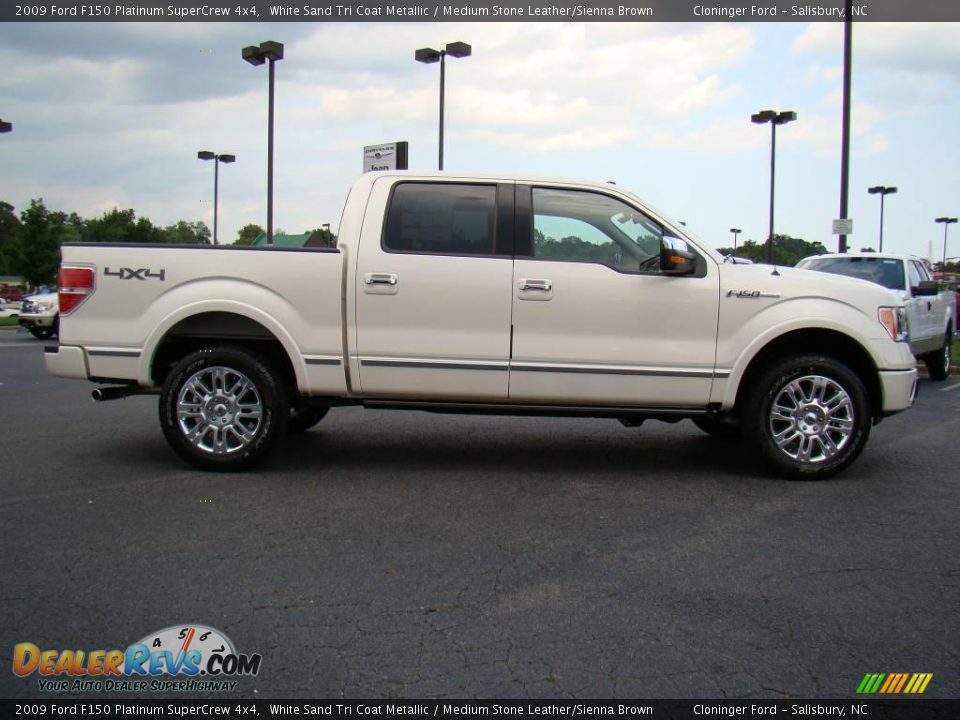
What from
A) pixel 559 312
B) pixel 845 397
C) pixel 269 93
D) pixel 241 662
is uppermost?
pixel 269 93

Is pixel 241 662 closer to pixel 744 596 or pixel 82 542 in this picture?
pixel 82 542

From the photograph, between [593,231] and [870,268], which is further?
[870,268]

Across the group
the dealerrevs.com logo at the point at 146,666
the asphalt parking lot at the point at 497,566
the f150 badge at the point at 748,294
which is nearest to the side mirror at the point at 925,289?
the asphalt parking lot at the point at 497,566

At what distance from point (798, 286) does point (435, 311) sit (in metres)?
2.54

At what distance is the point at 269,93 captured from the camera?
883 inches

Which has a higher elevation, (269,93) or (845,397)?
(269,93)

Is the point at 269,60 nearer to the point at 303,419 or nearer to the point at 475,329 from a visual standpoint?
the point at 303,419

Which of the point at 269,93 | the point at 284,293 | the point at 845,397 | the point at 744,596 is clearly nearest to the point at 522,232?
the point at 284,293

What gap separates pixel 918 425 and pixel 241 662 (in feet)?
25.1

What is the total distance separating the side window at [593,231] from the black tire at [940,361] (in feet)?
29.8

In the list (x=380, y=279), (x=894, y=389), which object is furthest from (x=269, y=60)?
(x=894, y=389)

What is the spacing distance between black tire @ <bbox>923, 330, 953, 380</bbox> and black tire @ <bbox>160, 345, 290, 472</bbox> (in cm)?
1106

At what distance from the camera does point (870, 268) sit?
12344 mm

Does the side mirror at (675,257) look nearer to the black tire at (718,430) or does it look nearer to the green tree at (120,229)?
the black tire at (718,430)
